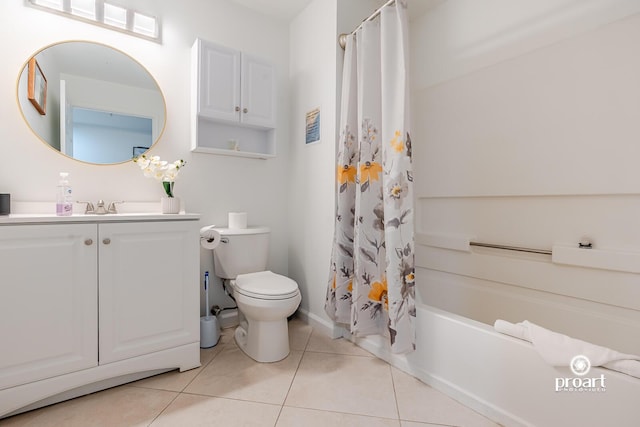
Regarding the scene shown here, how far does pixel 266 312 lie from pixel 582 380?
4.48ft

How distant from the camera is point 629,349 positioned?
1451mm

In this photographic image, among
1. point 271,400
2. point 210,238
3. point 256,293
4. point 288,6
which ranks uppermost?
point 288,6

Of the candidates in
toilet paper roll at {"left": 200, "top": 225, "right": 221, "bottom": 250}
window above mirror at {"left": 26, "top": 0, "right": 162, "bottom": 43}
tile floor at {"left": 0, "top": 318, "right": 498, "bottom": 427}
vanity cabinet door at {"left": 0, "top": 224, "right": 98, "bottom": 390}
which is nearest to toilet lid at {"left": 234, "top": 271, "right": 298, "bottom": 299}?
toilet paper roll at {"left": 200, "top": 225, "right": 221, "bottom": 250}

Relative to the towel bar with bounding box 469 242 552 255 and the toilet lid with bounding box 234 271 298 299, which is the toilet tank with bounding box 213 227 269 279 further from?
the towel bar with bounding box 469 242 552 255

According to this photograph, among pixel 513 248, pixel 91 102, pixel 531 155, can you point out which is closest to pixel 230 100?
pixel 91 102

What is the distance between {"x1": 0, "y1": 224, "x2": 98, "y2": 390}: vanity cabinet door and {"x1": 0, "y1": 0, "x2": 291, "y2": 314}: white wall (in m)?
0.53

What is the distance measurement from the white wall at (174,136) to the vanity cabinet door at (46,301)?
20.9 inches

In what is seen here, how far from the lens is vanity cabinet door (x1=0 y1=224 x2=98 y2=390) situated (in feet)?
4.07

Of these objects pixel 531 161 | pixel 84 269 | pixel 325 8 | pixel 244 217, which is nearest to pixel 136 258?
pixel 84 269

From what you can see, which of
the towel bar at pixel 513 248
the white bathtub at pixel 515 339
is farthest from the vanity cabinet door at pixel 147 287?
the towel bar at pixel 513 248

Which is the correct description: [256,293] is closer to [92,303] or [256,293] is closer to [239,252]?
[239,252]

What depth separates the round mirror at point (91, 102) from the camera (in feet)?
5.45

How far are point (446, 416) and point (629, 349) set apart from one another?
0.99 m

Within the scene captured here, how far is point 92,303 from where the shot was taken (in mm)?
1391
